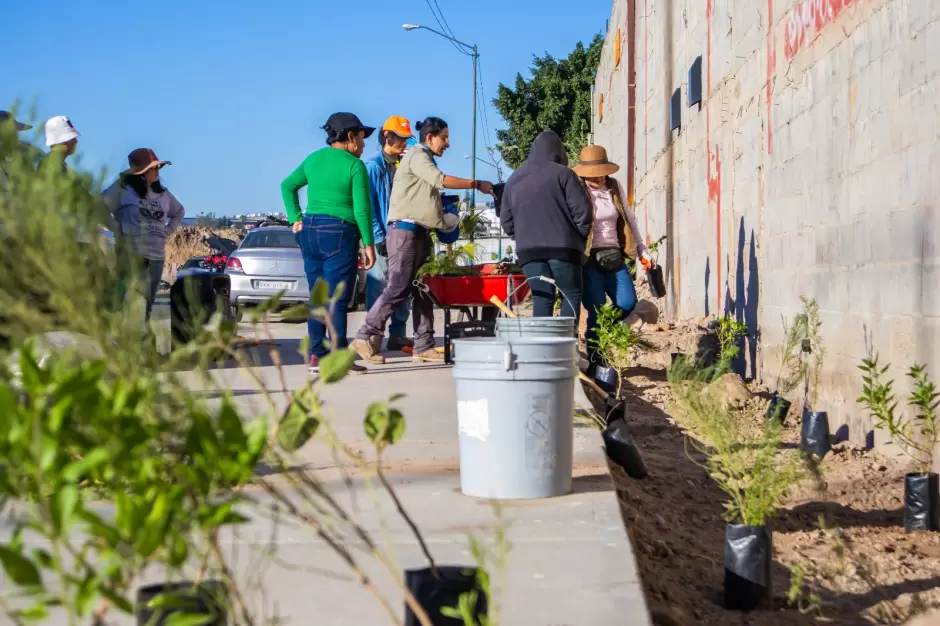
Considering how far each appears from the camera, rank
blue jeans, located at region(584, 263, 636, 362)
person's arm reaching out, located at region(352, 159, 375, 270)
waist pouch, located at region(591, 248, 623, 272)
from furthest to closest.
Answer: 1. blue jeans, located at region(584, 263, 636, 362)
2. waist pouch, located at region(591, 248, 623, 272)
3. person's arm reaching out, located at region(352, 159, 375, 270)

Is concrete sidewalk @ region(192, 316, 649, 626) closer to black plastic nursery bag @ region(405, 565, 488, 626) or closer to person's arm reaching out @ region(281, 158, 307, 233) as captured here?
black plastic nursery bag @ region(405, 565, 488, 626)

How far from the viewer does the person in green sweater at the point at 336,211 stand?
838 cm

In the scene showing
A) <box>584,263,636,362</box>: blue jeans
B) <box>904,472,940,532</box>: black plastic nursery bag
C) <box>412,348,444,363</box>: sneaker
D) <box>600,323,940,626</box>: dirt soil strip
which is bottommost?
<box>600,323,940,626</box>: dirt soil strip

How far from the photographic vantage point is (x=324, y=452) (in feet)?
18.1

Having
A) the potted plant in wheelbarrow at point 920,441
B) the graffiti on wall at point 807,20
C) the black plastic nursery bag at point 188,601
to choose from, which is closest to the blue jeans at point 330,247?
the graffiti on wall at point 807,20

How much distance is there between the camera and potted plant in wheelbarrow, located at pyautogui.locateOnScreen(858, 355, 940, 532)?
4930 mm

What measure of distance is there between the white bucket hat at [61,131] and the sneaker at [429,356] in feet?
11.6

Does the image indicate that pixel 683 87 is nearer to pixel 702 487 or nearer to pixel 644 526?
pixel 702 487

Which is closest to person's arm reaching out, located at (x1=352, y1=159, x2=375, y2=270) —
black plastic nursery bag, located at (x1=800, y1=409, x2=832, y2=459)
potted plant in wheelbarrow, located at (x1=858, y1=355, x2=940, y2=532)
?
black plastic nursery bag, located at (x1=800, y1=409, x2=832, y2=459)

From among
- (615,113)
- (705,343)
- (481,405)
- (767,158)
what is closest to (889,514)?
(481,405)

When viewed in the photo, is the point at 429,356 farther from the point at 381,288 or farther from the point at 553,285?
the point at 553,285

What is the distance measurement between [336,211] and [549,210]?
1.58m

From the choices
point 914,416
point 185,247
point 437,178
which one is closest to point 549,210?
point 437,178

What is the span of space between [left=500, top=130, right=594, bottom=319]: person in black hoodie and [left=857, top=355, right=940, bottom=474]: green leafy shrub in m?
2.83
